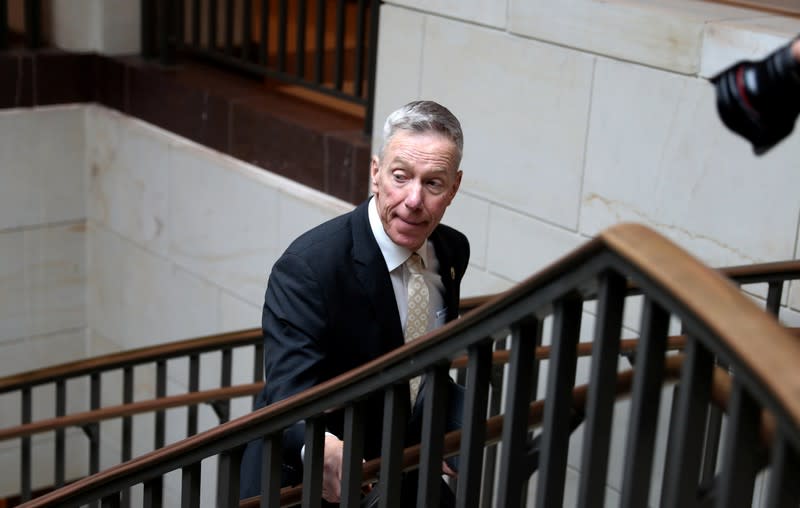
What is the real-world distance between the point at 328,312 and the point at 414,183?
35cm

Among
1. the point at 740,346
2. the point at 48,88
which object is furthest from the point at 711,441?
the point at 48,88

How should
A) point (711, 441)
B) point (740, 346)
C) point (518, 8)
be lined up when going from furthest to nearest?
1. point (518, 8)
2. point (711, 441)
3. point (740, 346)

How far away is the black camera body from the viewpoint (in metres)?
1.81

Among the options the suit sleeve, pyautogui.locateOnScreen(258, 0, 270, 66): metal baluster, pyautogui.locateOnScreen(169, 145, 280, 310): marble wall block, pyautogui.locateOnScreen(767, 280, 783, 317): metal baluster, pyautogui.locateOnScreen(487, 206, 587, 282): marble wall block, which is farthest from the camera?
pyautogui.locateOnScreen(258, 0, 270, 66): metal baluster

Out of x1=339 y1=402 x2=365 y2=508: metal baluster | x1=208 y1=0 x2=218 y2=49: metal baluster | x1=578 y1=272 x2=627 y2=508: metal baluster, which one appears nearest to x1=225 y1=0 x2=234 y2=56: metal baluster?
x1=208 y1=0 x2=218 y2=49: metal baluster

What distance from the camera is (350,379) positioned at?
239 centimetres

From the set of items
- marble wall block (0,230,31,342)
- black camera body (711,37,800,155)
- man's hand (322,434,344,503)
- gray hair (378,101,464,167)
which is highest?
black camera body (711,37,800,155)

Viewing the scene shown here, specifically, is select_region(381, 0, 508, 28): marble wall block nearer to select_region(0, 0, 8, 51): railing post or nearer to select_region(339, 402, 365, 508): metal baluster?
select_region(339, 402, 365, 508): metal baluster

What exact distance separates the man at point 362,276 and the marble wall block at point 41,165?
493 cm

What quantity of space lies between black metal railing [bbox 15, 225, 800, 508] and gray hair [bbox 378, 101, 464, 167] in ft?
2.25

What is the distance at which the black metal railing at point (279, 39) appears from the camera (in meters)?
6.15

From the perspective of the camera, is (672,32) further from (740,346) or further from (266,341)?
(740,346)

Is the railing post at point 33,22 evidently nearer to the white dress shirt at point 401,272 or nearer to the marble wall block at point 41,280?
the marble wall block at point 41,280

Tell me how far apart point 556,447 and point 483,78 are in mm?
3061
